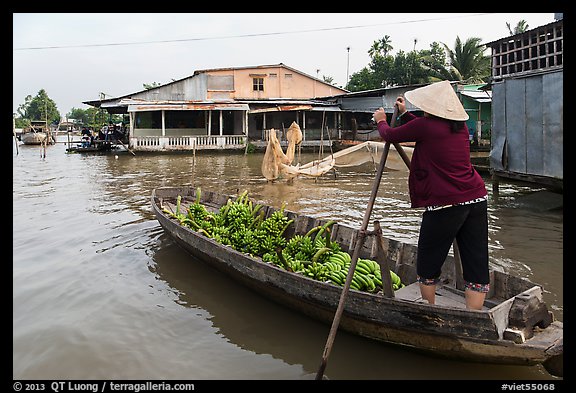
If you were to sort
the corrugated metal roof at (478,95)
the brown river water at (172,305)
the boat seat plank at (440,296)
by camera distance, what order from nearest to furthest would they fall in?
the brown river water at (172,305)
the boat seat plank at (440,296)
the corrugated metal roof at (478,95)

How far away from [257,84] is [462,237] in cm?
2493

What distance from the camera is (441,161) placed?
3.22m

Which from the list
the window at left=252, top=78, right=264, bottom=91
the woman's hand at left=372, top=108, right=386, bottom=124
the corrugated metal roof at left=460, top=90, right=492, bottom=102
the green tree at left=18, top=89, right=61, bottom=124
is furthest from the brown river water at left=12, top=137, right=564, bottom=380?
the green tree at left=18, top=89, right=61, bottom=124

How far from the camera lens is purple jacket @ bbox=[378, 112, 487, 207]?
3223 millimetres

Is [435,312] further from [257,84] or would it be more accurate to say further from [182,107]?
[257,84]

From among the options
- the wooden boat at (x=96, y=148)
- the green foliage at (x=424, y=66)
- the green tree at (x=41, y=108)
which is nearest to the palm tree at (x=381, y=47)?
the green foliage at (x=424, y=66)

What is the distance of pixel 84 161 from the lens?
20781 millimetres

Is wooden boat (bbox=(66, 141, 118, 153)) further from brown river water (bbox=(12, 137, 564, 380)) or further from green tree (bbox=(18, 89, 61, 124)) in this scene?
green tree (bbox=(18, 89, 61, 124))

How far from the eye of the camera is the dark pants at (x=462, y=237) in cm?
325

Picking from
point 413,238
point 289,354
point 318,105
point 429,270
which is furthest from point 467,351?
point 318,105

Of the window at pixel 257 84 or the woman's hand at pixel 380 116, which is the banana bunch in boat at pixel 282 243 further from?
the window at pixel 257 84

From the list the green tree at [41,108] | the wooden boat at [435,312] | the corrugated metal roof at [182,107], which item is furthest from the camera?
the green tree at [41,108]

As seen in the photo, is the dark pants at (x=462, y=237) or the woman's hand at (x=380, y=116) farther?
the woman's hand at (x=380, y=116)
